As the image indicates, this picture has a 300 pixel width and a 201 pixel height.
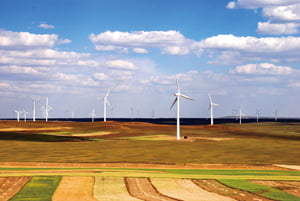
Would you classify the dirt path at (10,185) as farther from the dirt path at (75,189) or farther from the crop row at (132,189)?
the dirt path at (75,189)

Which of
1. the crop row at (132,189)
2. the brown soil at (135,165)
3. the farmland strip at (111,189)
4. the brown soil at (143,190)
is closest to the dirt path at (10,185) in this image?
the crop row at (132,189)

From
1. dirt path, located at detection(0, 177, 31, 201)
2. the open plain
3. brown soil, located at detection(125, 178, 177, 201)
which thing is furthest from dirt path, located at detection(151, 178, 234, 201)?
dirt path, located at detection(0, 177, 31, 201)

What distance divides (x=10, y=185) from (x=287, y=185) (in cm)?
2241

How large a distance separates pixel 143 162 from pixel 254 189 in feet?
78.6

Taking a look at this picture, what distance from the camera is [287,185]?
38125 millimetres

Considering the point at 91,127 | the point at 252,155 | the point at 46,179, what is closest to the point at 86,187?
the point at 46,179

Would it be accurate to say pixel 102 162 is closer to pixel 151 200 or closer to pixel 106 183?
pixel 106 183

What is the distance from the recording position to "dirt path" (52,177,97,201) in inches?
1217

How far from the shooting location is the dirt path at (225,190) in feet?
103

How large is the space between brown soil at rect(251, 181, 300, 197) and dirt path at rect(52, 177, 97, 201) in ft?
47.8

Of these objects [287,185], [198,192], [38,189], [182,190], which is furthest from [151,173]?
[38,189]

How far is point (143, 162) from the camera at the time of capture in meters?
57.7

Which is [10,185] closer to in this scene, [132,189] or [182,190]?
[132,189]

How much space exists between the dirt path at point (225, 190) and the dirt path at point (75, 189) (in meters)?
9.09
